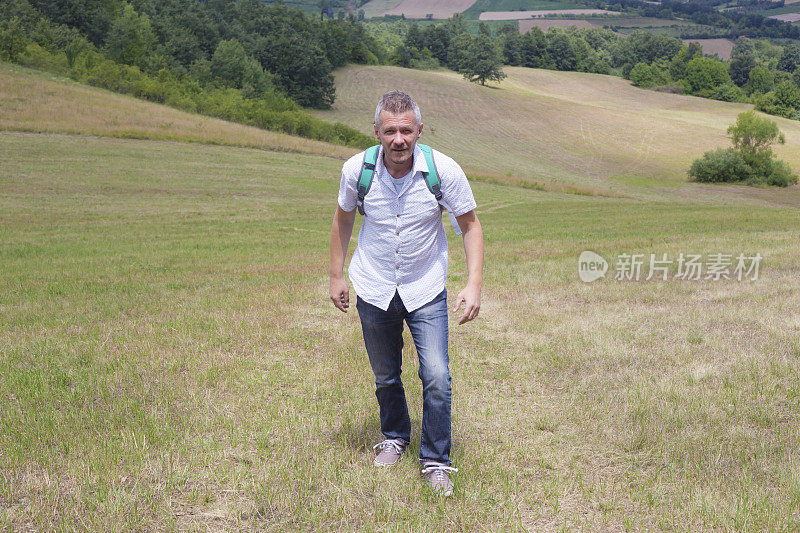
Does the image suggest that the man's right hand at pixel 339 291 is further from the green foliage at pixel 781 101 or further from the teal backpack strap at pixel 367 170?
the green foliage at pixel 781 101

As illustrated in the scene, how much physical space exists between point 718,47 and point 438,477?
685 feet

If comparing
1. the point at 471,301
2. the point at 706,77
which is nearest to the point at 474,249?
the point at 471,301

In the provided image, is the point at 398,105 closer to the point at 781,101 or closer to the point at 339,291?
the point at 339,291

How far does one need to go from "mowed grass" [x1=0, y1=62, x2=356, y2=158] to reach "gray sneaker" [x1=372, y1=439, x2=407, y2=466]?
4962cm

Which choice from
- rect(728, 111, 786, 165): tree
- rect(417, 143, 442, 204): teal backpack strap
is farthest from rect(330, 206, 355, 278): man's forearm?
rect(728, 111, 786, 165): tree

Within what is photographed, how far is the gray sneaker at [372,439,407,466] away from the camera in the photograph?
15.6 feet

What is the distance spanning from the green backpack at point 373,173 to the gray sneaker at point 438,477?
186 cm

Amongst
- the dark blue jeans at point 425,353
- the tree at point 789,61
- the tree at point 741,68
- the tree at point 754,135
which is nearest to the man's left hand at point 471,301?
the dark blue jeans at point 425,353

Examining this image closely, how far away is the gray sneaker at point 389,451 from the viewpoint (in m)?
4.76

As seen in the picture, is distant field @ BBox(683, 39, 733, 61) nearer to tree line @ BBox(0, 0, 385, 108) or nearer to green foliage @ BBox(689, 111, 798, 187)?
tree line @ BBox(0, 0, 385, 108)

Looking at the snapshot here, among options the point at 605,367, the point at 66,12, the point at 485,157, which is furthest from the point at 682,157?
the point at 66,12

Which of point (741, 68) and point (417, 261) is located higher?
point (741, 68)

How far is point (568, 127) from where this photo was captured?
8738 centimetres

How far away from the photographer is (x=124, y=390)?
610 centimetres
